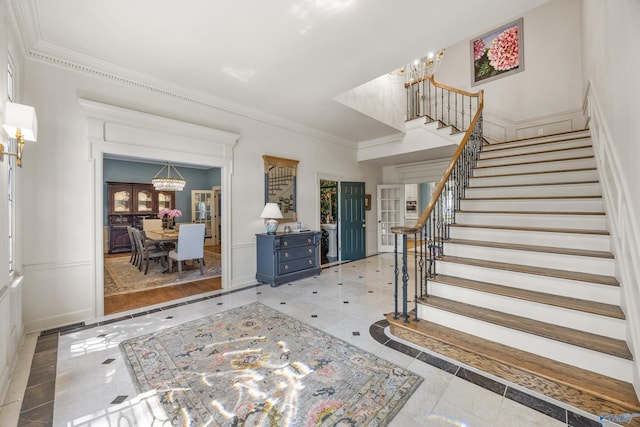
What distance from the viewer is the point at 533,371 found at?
6.04 feet

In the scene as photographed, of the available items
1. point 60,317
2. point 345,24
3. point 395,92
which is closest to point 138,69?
point 345,24

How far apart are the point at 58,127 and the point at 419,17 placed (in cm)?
395

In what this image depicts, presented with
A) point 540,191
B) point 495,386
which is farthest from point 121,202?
point 540,191

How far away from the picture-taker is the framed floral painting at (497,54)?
6316mm

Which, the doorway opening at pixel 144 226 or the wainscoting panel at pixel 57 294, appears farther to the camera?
the doorway opening at pixel 144 226

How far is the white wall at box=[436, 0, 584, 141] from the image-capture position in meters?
5.58

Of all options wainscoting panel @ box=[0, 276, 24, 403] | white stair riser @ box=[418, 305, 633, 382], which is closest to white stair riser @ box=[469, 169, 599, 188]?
white stair riser @ box=[418, 305, 633, 382]

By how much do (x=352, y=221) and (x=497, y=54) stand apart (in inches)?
217

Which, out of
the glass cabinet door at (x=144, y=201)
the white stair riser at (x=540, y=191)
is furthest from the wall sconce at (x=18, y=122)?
the glass cabinet door at (x=144, y=201)

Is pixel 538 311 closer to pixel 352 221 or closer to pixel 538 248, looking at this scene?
pixel 538 248

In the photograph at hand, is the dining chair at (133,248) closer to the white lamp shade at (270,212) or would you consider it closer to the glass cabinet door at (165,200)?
the glass cabinet door at (165,200)

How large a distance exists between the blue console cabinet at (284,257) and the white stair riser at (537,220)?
8.61ft

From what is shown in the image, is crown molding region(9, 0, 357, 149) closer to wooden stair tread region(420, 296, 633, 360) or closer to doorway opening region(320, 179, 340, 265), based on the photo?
doorway opening region(320, 179, 340, 265)

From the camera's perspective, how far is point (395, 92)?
5.41 m
